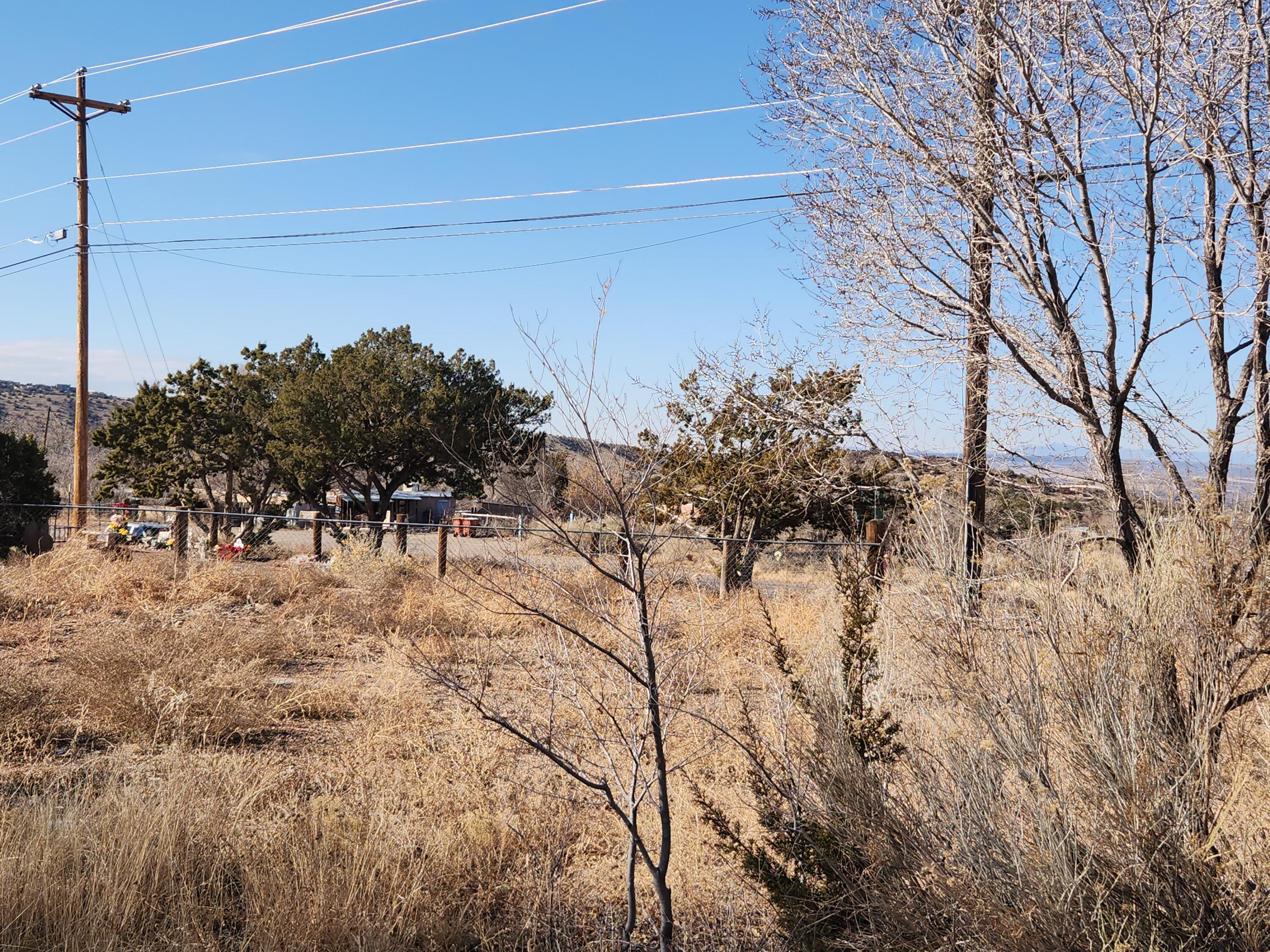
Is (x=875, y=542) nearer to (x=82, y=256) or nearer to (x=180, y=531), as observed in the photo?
(x=180, y=531)

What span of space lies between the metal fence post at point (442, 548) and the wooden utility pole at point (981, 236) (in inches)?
293

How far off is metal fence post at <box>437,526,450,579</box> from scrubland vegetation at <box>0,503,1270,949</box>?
5.71 m

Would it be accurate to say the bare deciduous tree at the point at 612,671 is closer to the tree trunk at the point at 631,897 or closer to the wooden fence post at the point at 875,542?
the tree trunk at the point at 631,897

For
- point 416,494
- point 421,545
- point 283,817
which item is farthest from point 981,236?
point 416,494

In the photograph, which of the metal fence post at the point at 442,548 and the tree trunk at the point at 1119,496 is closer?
the tree trunk at the point at 1119,496

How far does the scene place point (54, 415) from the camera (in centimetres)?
7212

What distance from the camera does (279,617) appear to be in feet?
31.8

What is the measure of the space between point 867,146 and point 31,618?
31.4 ft

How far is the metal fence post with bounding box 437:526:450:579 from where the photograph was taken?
12.1m

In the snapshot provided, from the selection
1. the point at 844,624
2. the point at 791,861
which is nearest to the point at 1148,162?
the point at 844,624

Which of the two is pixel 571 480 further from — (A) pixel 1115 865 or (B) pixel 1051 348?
(B) pixel 1051 348

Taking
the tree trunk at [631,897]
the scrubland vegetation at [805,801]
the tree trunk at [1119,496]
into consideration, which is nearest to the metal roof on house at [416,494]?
the scrubland vegetation at [805,801]

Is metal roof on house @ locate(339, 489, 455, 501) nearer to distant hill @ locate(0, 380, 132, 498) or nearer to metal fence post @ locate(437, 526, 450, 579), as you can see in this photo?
distant hill @ locate(0, 380, 132, 498)

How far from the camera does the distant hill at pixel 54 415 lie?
59906 mm
